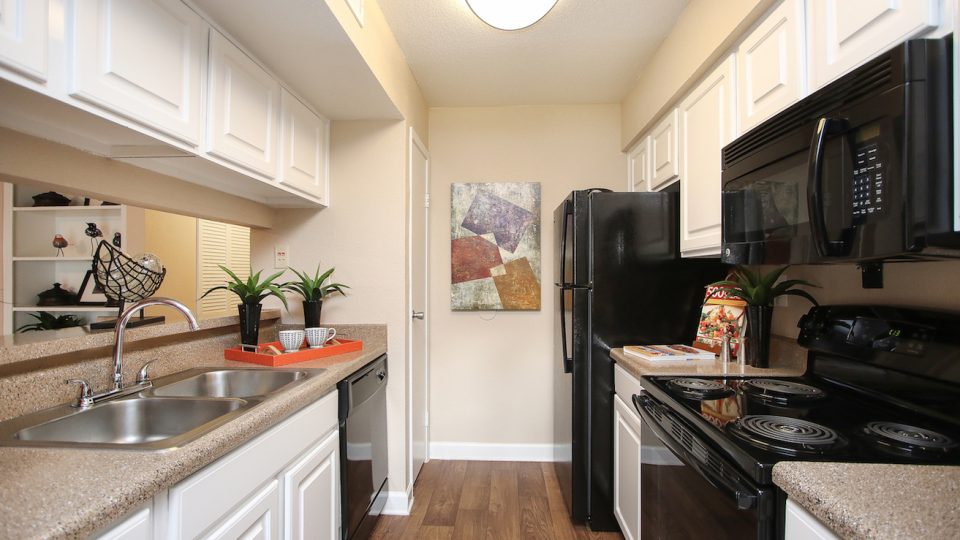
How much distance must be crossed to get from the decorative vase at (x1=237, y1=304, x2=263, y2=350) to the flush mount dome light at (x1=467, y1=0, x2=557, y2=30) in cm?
155

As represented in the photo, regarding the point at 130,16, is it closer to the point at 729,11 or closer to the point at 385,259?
the point at 385,259

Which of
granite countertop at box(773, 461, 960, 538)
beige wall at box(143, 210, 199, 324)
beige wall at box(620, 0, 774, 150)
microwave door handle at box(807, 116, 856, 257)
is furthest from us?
beige wall at box(143, 210, 199, 324)

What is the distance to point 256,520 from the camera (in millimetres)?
1089

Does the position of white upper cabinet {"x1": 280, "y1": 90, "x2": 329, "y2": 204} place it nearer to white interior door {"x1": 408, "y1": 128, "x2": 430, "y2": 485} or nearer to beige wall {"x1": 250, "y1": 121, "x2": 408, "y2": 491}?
beige wall {"x1": 250, "y1": 121, "x2": 408, "y2": 491}

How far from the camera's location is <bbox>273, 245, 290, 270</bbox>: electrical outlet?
2.26m

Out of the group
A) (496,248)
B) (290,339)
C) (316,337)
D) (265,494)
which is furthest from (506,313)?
(265,494)

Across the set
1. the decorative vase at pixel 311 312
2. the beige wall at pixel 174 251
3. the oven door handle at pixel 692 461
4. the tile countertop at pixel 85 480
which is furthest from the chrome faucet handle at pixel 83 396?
the oven door handle at pixel 692 461

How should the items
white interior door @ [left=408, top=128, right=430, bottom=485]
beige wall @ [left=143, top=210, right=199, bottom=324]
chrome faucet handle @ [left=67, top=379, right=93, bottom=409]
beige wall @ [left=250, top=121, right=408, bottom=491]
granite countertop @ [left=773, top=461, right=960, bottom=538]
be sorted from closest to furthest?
granite countertop @ [left=773, top=461, right=960, bottom=538] → chrome faucet handle @ [left=67, top=379, right=93, bottom=409] → beige wall @ [left=143, top=210, right=199, bottom=324] → beige wall @ [left=250, top=121, right=408, bottom=491] → white interior door @ [left=408, top=128, right=430, bottom=485]

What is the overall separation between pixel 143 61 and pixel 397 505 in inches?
84.5

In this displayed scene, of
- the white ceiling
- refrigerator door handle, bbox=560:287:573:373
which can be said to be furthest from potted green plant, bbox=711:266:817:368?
the white ceiling

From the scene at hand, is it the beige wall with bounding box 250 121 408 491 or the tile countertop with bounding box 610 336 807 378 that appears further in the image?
the beige wall with bounding box 250 121 408 491

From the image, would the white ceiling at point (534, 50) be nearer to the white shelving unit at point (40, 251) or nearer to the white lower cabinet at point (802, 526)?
the white shelving unit at point (40, 251)

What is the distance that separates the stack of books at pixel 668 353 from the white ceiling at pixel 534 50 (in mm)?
1533

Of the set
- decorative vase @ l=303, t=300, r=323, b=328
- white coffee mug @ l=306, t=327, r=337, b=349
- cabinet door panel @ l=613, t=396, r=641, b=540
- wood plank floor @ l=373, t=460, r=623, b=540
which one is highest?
decorative vase @ l=303, t=300, r=323, b=328
